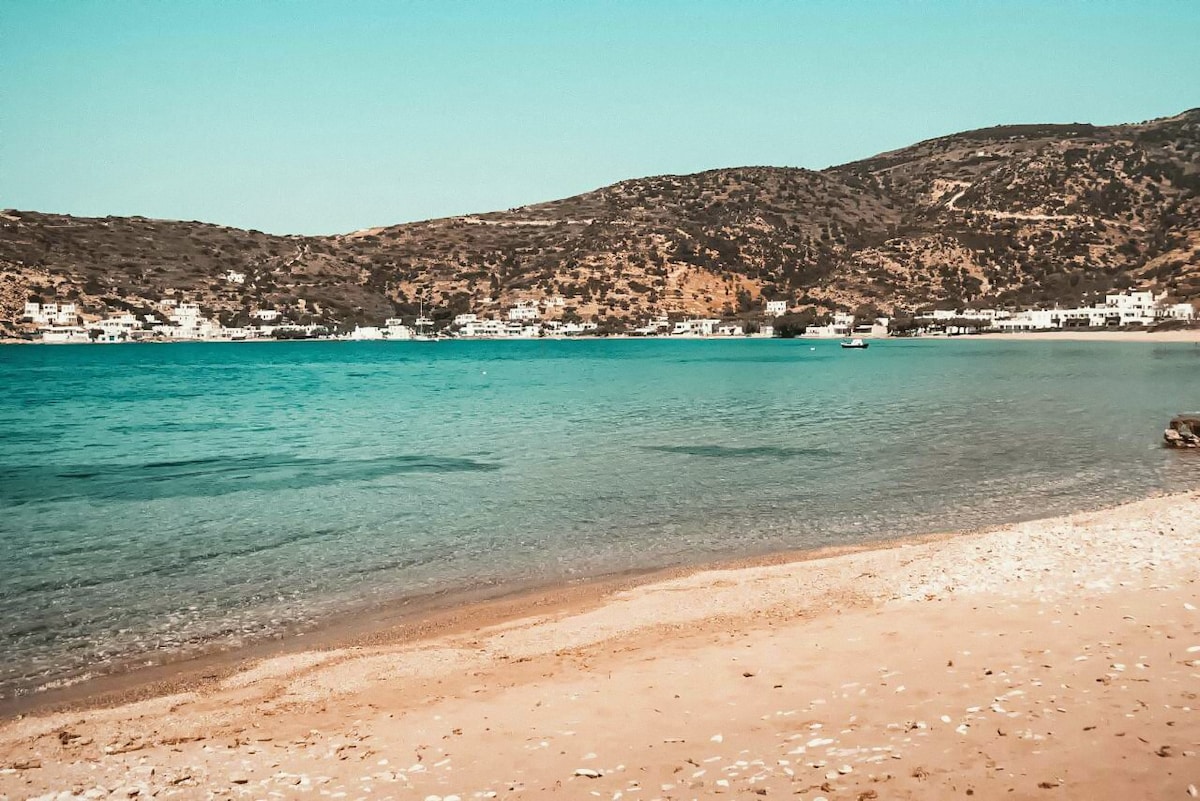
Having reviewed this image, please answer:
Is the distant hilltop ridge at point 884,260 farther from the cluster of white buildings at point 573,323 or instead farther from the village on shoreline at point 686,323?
the cluster of white buildings at point 573,323

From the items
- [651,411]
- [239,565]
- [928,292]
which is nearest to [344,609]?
[239,565]

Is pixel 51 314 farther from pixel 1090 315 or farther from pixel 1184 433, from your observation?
pixel 1184 433

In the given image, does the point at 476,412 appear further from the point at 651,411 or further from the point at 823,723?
the point at 823,723

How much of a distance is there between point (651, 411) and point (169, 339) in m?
164

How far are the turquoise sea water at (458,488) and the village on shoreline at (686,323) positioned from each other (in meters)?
107

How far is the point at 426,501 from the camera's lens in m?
21.2

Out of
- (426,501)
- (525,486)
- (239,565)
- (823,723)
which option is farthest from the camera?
(525,486)

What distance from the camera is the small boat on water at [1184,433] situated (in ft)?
89.0

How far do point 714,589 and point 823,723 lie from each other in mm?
5691

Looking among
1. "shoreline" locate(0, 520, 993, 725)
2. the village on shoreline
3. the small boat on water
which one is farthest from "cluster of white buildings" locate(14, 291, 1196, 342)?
"shoreline" locate(0, 520, 993, 725)

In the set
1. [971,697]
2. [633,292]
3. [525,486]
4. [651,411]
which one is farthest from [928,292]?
[971,697]

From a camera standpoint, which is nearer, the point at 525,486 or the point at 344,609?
the point at 344,609

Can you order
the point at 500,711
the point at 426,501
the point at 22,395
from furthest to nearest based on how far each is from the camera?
the point at 22,395
the point at 426,501
the point at 500,711

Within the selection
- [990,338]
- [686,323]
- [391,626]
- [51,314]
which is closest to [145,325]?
[51,314]
